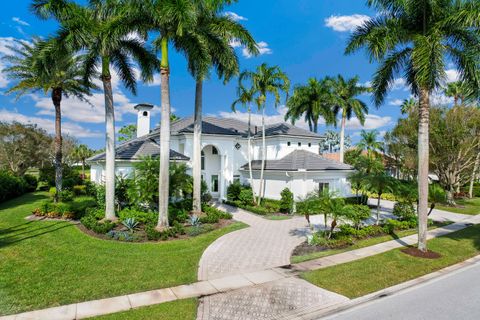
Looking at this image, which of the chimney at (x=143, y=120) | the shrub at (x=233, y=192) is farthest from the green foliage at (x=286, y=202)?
the chimney at (x=143, y=120)

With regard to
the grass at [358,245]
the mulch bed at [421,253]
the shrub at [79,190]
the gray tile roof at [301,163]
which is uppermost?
the gray tile roof at [301,163]

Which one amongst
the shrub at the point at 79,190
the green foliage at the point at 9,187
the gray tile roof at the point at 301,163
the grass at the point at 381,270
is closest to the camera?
the grass at the point at 381,270

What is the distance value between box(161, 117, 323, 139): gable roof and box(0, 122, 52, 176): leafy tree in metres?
21.4

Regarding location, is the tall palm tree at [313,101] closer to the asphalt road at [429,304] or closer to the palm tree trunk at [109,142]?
the palm tree trunk at [109,142]

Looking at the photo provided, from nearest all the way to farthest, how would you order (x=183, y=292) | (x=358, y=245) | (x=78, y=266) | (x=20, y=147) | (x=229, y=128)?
(x=183, y=292) < (x=78, y=266) < (x=358, y=245) < (x=229, y=128) < (x=20, y=147)

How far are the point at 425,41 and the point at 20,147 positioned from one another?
45.2m

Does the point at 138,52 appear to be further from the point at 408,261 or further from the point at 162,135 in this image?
the point at 408,261

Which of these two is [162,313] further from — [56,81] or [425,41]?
[56,81]

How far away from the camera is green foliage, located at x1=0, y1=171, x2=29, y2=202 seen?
78.0 feet

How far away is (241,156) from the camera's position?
95.5 ft

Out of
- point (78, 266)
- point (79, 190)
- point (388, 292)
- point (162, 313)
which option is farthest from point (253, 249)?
point (79, 190)

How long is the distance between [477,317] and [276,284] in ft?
16.6

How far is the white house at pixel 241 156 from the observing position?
2278cm

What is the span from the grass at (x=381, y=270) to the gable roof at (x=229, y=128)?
16584mm
